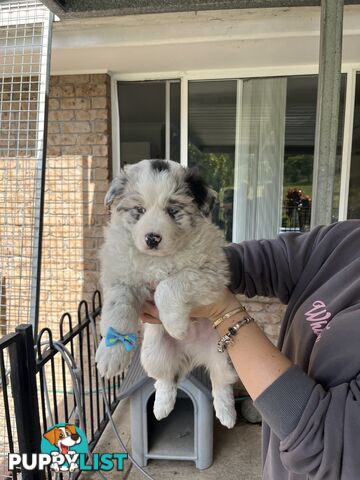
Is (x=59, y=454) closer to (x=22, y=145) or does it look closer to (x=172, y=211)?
(x=172, y=211)

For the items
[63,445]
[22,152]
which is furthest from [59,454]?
[22,152]

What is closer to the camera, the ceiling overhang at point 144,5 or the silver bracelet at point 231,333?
the silver bracelet at point 231,333

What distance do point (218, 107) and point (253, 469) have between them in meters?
3.19

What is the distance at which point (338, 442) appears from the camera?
896mm

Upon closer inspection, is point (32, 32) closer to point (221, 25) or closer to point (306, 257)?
point (221, 25)

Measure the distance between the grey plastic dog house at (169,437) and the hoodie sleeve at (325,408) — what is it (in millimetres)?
1943

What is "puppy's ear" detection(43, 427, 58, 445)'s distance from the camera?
211cm

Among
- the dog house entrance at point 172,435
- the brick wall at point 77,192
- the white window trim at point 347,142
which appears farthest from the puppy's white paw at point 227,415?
the white window trim at point 347,142

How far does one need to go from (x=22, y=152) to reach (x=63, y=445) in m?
2.70

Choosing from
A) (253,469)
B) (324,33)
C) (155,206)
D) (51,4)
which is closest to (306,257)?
(155,206)

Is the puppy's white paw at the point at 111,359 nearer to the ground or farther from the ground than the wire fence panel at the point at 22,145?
nearer to the ground

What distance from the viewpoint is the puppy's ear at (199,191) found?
1.53m

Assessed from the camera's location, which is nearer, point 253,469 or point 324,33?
point 324,33

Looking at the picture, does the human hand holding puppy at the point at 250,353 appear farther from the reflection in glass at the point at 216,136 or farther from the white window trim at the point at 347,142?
the white window trim at the point at 347,142
